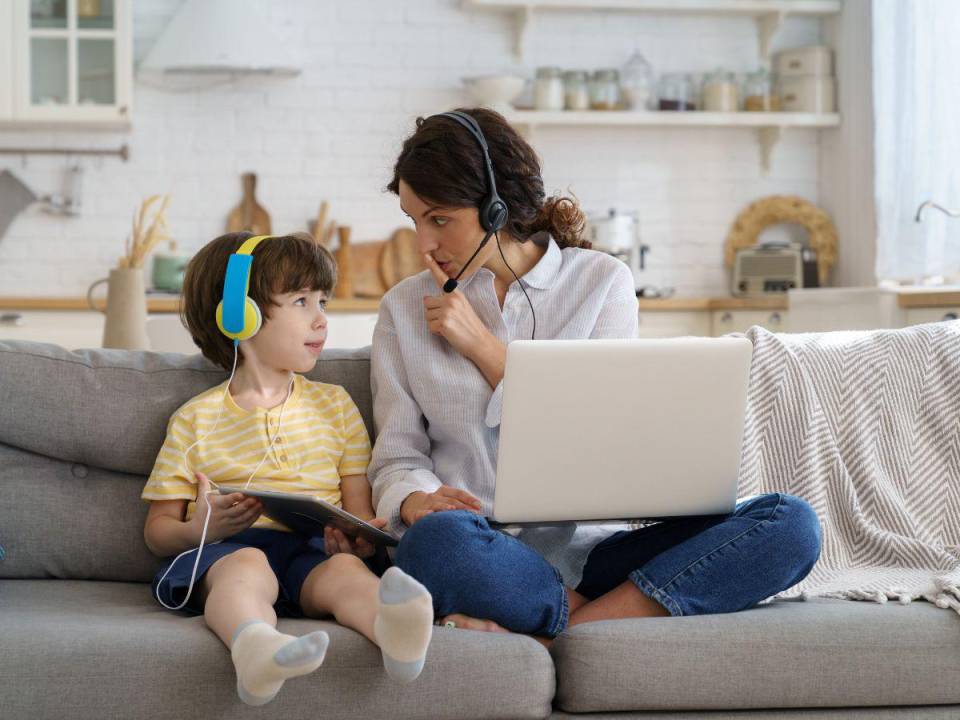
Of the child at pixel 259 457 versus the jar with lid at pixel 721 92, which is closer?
the child at pixel 259 457

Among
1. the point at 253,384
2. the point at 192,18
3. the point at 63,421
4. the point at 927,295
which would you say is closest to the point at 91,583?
the point at 63,421

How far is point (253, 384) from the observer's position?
76.0 inches

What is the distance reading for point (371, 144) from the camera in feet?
16.3

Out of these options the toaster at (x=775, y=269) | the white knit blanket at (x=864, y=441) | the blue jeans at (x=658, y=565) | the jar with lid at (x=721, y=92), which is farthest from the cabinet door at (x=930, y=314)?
the blue jeans at (x=658, y=565)

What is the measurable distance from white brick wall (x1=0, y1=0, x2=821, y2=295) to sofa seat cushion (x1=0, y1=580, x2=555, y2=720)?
3438 mm

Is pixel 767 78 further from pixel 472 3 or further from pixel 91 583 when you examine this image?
pixel 91 583

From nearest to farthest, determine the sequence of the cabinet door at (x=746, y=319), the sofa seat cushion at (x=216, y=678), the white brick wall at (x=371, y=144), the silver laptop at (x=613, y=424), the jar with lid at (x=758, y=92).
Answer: the sofa seat cushion at (x=216, y=678) < the silver laptop at (x=613, y=424) < the cabinet door at (x=746, y=319) < the white brick wall at (x=371, y=144) < the jar with lid at (x=758, y=92)

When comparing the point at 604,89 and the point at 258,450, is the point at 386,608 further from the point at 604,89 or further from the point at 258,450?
the point at 604,89

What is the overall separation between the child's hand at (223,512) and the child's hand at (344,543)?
0.11m

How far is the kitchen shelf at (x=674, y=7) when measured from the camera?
4800 mm

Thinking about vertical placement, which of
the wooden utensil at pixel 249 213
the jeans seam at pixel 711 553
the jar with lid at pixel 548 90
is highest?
the jar with lid at pixel 548 90

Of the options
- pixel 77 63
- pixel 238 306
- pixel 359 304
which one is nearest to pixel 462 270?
pixel 238 306

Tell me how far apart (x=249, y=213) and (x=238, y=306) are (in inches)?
125

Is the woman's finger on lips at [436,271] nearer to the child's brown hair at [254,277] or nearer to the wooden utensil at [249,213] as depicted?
the child's brown hair at [254,277]
